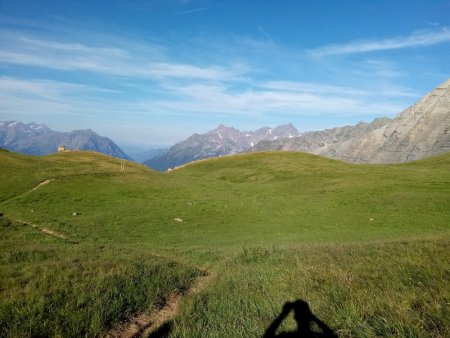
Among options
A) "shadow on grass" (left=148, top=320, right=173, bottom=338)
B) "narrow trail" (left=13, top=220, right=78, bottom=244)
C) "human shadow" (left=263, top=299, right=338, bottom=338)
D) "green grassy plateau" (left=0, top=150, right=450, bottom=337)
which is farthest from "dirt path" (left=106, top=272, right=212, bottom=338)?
"narrow trail" (left=13, top=220, right=78, bottom=244)

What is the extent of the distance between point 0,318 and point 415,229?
3242 centimetres

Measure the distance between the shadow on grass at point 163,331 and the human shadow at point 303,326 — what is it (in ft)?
8.24

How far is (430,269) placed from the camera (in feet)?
31.8

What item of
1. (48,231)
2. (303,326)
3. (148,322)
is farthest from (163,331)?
(48,231)

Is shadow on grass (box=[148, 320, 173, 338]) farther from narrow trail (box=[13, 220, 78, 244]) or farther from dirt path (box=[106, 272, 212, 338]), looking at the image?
narrow trail (box=[13, 220, 78, 244])

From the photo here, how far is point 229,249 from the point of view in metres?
25.9

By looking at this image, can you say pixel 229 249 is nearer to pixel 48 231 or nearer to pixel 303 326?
pixel 48 231

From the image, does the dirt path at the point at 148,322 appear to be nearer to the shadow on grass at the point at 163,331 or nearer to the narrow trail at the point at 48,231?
the shadow on grass at the point at 163,331

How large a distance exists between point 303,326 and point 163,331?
11.6ft

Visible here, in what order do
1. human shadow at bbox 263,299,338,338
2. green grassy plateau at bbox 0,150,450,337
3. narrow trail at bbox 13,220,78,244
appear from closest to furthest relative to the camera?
human shadow at bbox 263,299,338,338 < green grassy plateau at bbox 0,150,450,337 < narrow trail at bbox 13,220,78,244

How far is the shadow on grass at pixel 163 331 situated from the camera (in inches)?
325

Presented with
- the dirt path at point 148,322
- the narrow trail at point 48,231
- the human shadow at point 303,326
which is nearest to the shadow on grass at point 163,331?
the dirt path at point 148,322

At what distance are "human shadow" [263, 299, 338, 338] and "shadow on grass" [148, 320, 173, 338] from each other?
8.24ft

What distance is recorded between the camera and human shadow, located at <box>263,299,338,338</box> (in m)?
7.32
